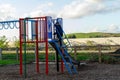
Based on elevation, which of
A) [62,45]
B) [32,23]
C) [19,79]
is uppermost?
[32,23]

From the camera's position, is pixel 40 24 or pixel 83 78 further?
pixel 40 24

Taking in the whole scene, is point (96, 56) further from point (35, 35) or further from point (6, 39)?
point (6, 39)

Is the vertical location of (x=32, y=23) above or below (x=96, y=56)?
above

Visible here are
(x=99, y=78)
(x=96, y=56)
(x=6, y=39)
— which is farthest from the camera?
(x=6, y=39)

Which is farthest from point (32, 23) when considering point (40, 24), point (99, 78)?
point (99, 78)

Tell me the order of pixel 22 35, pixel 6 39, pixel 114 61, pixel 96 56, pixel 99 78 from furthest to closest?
pixel 6 39
pixel 96 56
pixel 114 61
pixel 22 35
pixel 99 78

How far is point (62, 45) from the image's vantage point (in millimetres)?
18062

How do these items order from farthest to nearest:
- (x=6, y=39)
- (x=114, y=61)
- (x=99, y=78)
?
(x=6, y=39), (x=114, y=61), (x=99, y=78)

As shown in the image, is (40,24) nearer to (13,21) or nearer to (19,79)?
(13,21)

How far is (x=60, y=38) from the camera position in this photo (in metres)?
17.8

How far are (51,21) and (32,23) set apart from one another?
0.95 m

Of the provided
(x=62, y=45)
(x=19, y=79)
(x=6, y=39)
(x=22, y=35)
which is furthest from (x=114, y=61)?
(x=6, y=39)

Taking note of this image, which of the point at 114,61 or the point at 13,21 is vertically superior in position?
the point at 13,21

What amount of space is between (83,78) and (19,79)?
2.73 m
